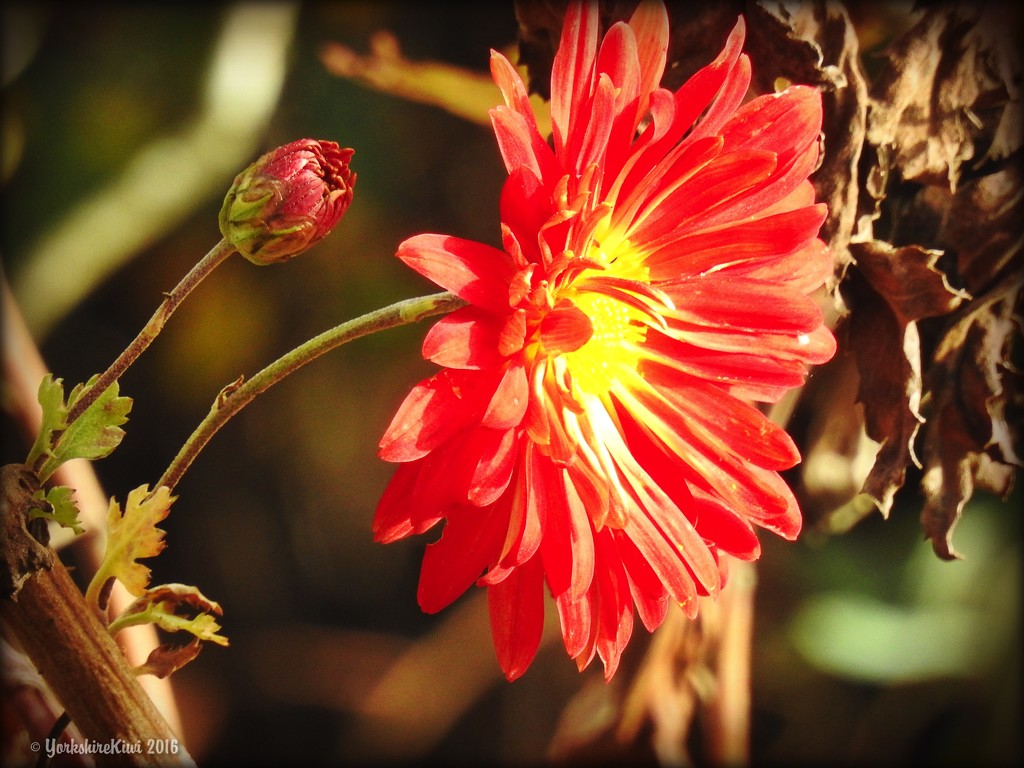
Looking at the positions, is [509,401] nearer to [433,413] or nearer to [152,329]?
[433,413]

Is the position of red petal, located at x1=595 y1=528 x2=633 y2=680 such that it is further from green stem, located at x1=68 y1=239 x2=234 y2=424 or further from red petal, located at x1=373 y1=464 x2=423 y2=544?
green stem, located at x1=68 y1=239 x2=234 y2=424

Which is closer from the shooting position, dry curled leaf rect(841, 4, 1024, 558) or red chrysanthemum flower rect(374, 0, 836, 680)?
red chrysanthemum flower rect(374, 0, 836, 680)

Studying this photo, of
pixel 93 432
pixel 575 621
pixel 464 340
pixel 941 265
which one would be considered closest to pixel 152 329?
pixel 93 432

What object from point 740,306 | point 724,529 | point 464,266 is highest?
point 464,266

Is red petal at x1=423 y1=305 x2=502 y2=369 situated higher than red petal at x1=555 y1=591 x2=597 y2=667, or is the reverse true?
red petal at x1=423 y1=305 x2=502 y2=369

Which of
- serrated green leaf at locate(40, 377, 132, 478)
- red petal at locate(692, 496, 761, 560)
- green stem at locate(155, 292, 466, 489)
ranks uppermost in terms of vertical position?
serrated green leaf at locate(40, 377, 132, 478)

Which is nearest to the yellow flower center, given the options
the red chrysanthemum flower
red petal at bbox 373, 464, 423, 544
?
the red chrysanthemum flower
